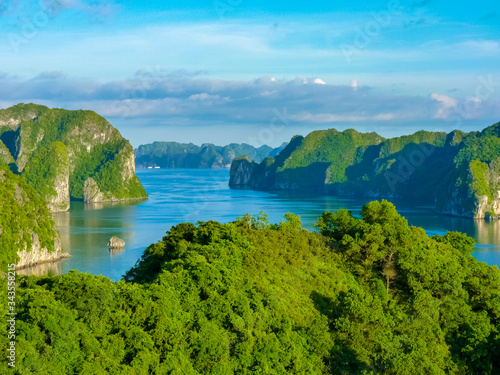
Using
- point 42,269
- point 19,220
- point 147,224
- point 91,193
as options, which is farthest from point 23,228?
point 91,193

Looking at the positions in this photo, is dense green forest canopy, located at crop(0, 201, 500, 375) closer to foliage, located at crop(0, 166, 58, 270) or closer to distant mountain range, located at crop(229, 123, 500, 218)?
foliage, located at crop(0, 166, 58, 270)

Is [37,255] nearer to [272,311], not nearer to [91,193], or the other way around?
[272,311]

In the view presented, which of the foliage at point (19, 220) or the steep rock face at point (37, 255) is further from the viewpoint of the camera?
the steep rock face at point (37, 255)

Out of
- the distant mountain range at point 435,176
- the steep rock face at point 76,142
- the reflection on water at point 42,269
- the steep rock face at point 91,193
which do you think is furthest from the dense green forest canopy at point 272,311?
the steep rock face at point 76,142

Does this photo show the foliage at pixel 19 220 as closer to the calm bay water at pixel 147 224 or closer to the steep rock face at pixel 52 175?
the calm bay water at pixel 147 224

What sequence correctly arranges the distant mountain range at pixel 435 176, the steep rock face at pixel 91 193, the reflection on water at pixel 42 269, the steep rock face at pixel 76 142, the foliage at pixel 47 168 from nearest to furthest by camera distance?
1. the reflection on water at pixel 42 269
2. the distant mountain range at pixel 435 176
3. the foliage at pixel 47 168
4. the steep rock face at pixel 91 193
5. the steep rock face at pixel 76 142

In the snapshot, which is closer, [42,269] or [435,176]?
[42,269]
